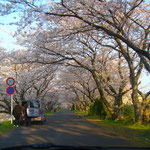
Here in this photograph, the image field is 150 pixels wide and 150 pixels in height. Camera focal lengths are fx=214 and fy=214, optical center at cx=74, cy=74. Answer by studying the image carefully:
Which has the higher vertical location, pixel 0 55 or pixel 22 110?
pixel 0 55

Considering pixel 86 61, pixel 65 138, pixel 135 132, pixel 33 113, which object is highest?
pixel 86 61

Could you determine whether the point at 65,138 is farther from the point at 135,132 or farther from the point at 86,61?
the point at 86,61

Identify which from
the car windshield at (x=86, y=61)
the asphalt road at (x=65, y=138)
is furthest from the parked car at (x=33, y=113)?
the asphalt road at (x=65, y=138)

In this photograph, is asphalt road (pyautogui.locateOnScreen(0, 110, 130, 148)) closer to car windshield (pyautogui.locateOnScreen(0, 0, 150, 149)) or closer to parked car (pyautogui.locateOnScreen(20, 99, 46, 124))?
car windshield (pyautogui.locateOnScreen(0, 0, 150, 149))

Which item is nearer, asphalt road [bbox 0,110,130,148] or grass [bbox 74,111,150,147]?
asphalt road [bbox 0,110,130,148]

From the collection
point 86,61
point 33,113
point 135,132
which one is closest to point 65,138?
point 135,132

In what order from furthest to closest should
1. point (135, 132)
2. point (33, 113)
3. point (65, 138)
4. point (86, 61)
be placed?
point (86, 61)
point (33, 113)
point (135, 132)
point (65, 138)

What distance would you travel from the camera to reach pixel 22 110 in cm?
1567

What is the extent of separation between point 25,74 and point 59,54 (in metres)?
14.4

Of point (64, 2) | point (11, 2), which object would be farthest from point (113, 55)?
point (11, 2)

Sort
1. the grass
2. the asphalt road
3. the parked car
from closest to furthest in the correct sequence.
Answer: the asphalt road, the grass, the parked car

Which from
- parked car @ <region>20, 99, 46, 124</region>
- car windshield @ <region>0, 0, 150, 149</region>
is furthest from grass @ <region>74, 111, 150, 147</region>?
parked car @ <region>20, 99, 46, 124</region>

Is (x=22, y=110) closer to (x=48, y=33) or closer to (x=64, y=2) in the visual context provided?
(x=48, y=33)

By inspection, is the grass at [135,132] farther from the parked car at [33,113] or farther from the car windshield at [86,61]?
the parked car at [33,113]
